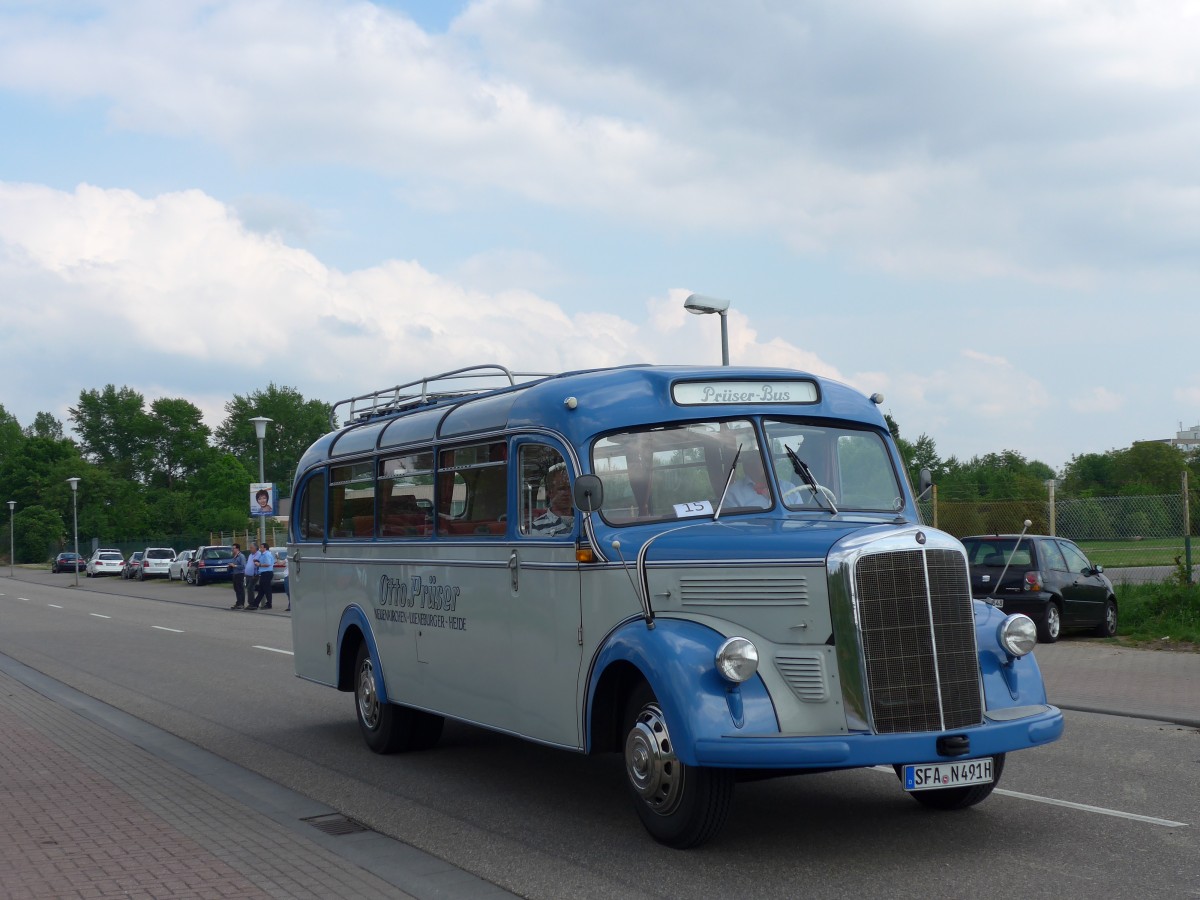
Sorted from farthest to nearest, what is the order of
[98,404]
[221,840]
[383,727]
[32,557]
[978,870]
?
[98,404], [32,557], [383,727], [221,840], [978,870]

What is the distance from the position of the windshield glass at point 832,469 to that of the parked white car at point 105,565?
66214 millimetres

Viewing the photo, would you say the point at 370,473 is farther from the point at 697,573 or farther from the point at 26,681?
the point at 26,681

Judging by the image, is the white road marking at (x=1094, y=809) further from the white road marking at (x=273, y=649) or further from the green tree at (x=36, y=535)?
the green tree at (x=36, y=535)

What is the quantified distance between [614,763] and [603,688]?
8.35 feet

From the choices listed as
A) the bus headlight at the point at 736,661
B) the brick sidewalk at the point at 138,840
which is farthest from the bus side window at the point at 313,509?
the bus headlight at the point at 736,661

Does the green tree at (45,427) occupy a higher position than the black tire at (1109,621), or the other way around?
the green tree at (45,427)

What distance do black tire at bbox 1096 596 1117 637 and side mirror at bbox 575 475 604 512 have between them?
44.6 feet

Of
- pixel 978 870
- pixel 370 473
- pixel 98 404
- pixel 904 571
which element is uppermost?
pixel 98 404

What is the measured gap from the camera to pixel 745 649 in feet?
20.9

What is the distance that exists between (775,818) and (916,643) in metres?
1.62

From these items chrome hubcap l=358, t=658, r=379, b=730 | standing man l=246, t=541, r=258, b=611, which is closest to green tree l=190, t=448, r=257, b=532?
standing man l=246, t=541, r=258, b=611

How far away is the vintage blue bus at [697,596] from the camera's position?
6.41 meters

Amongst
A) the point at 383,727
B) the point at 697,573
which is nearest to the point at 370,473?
the point at 383,727

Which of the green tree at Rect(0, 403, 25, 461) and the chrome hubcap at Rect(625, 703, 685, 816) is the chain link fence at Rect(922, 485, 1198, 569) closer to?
the chrome hubcap at Rect(625, 703, 685, 816)
